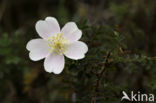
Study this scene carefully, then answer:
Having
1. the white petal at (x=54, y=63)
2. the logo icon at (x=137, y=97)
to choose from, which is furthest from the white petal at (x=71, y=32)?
the logo icon at (x=137, y=97)

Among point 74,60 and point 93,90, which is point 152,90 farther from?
point 74,60

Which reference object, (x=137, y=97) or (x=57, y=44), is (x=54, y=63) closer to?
(x=57, y=44)

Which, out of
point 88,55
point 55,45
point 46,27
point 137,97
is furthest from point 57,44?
point 137,97

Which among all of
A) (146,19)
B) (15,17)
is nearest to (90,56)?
(146,19)

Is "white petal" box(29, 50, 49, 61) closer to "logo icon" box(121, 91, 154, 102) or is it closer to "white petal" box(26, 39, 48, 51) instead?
"white petal" box(26, 39, 48, 51)

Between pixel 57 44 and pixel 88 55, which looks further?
pixel 57 44

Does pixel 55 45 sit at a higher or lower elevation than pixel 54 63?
higher

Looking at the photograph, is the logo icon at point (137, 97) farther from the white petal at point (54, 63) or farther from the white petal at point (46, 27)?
the white petal at point (46, 27)
